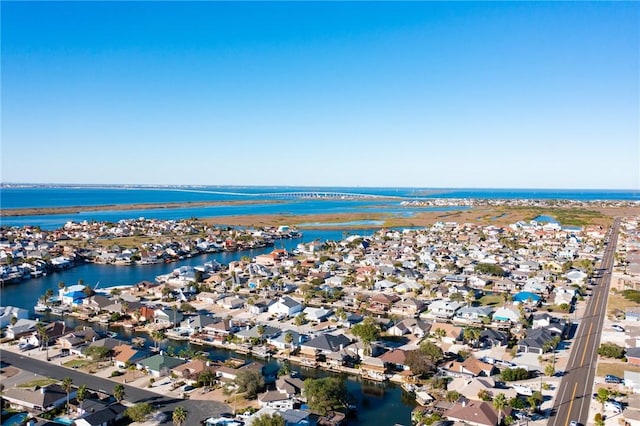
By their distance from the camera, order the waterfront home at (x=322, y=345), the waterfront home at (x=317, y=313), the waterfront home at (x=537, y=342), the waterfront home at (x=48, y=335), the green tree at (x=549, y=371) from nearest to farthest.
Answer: the green tree at (x=549, y=371) → the waterfront home at (x=537, y=342) → the waterfront home at (x=322, y=345) → the waterfront home at (x=48, y=335) → the waterfront home at (x=317, y=313)

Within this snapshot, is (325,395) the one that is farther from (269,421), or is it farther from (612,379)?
(612,379)

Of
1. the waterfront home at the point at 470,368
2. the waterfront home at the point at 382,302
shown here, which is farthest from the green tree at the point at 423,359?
the waterfront home at the point at 382,302

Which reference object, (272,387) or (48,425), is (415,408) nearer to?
(272,387)

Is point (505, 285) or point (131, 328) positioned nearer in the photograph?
point (131, 328)

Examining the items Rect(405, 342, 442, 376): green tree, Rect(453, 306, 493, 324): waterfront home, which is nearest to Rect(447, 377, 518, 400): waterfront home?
Rect(405, 342, 442, 376): green tree

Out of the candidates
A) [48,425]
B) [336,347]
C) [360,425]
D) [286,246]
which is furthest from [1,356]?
[286,246]

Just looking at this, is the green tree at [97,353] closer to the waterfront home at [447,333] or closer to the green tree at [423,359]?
the green tree at [423,359]

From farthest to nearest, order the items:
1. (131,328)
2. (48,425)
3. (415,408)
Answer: (131,328)
(415,408)
(48,425)
